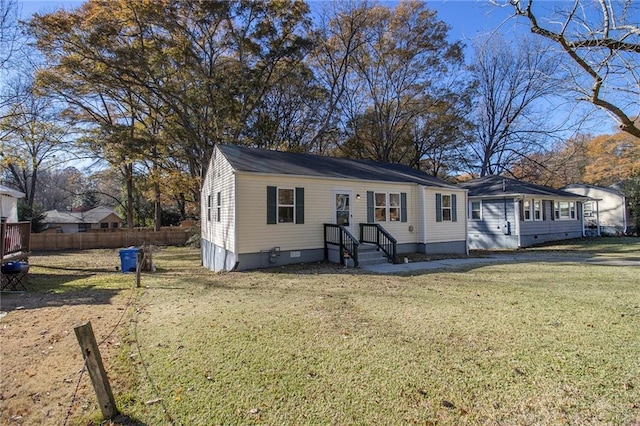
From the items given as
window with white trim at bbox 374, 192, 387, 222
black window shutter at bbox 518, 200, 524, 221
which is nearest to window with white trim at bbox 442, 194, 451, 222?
window with white trim at bbox 374, 192, 387, 222

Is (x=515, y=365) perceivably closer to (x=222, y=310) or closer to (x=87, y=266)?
(x=222, y=310)

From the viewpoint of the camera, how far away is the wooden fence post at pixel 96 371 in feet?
8.83

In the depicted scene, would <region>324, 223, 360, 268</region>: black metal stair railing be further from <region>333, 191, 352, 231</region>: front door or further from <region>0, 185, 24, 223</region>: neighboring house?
<region>0, 185, 24, 223</region>: neighboring house

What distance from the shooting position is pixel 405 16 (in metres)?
22.8

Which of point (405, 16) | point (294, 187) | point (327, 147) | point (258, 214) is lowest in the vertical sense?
point (258, 214)

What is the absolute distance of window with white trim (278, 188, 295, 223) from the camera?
36.7ft

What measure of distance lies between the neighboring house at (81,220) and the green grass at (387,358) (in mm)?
34852

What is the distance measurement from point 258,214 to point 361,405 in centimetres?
835

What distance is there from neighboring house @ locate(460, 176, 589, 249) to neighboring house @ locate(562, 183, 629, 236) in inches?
192

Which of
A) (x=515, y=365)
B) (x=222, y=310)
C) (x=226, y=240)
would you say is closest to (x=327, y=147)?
(x=226, y=240)

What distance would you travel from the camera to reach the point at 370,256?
1163 cm

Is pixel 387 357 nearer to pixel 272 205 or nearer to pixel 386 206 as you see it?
pixel 272 205

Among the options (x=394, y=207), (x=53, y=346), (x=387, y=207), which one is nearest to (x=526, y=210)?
(x=394, y=207)

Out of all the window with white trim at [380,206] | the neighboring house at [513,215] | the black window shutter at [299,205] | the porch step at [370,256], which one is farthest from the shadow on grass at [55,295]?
the neighboring house at [513,215]
